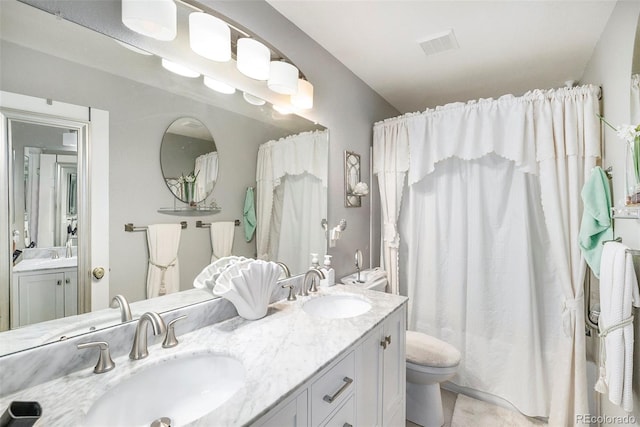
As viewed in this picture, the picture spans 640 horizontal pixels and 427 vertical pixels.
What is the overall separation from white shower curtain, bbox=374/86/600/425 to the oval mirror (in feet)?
5.21

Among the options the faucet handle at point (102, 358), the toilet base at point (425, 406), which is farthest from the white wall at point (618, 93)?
the faucet handle at point (102, 358)

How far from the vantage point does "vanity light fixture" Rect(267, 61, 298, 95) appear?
150 centimetres

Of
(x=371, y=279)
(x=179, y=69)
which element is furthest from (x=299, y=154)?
(x=371, y=279)

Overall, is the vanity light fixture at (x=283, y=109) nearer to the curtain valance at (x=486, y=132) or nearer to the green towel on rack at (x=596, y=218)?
the curtain valance at (x=486, y=132)

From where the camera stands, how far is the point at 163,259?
112 cm

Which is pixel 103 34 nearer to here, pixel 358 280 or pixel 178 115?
pixel 178 115

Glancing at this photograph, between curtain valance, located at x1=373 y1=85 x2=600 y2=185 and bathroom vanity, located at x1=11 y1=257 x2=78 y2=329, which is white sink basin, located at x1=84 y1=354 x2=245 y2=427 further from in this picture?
curtain valance, located at x1=373 y1=85 x2=600 y2=185

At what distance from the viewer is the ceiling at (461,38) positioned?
60.7 inches

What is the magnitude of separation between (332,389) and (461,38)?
83.7 inches

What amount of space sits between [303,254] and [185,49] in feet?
4.04

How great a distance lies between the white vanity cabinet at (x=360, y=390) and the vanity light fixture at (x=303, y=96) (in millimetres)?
1313

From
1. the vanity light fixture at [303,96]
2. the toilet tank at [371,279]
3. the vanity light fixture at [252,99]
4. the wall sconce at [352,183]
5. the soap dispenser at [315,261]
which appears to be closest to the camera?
the vanity light fixture at [252,99]

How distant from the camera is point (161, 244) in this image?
1111mm

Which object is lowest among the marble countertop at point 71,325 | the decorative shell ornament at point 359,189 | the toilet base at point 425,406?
the toilet base at point 425,406
